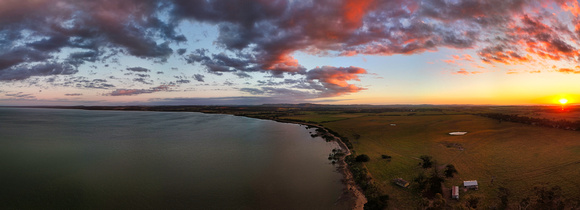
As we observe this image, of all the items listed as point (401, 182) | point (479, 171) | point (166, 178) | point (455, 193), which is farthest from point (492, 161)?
point (166, 178)

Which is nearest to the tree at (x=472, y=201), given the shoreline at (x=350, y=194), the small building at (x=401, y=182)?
the small building at (x=401, y=182)

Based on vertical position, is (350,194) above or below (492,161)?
below

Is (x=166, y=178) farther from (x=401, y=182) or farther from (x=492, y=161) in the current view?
(x=492, y=161)

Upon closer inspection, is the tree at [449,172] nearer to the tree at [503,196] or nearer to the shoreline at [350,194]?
the tree at [503,196]

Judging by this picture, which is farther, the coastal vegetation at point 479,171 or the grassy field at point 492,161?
the grassy field at point 492,161

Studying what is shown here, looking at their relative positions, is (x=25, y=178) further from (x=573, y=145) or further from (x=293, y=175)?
(x=573, y=145)

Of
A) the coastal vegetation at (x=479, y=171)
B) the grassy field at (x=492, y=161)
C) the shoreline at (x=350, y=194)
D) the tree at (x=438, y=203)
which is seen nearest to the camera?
the tree at (x=438, y=203)

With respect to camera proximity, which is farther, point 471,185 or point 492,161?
point 492,161

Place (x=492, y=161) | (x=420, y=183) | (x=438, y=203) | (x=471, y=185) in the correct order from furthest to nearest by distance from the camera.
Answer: (x=492, y=161) < (x=420, y=183) < (x=471, y=185) < (x=438, y=203)

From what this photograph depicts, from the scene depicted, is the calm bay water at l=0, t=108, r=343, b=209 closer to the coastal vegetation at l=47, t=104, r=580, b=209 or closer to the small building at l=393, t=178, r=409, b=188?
the coastal vegetation at l=47, t=104, r=580, b=209

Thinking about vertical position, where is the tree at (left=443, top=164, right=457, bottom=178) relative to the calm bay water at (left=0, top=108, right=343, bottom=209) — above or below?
above

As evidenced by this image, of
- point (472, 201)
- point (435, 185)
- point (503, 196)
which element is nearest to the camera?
point (472, 201)

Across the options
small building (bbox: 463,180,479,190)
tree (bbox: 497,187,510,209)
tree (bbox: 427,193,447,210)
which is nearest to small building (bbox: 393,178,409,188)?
tree (bbox: 427,193,447,210)
